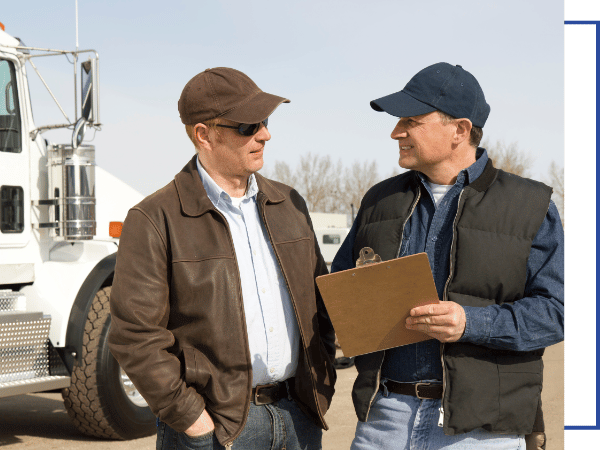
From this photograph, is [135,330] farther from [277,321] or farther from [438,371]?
[438,371]

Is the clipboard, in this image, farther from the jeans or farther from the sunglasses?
the sunglasses

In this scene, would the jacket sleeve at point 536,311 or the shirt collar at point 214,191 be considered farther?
the shirt collar at point 214,191

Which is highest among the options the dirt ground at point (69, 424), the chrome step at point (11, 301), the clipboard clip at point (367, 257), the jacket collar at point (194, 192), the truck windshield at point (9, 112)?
the truck windshield at point (9, 112)

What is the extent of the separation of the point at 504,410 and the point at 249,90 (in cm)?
138

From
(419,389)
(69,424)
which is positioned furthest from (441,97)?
(69,424)

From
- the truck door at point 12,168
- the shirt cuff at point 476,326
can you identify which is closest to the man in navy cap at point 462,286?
the shirt cuff at point 476,326

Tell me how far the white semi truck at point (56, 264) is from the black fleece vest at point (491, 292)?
11.1 feet

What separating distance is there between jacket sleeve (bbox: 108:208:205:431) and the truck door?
3258mm

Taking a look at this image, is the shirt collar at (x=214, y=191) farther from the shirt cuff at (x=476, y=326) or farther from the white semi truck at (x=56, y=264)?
the white semi truck at (x=56, y=264)

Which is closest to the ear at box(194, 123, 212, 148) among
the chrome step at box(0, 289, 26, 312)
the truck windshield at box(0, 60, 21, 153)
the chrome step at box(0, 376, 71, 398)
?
the chrome step at box(0, 376, 71, 398)

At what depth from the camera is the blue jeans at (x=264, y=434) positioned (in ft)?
7.36

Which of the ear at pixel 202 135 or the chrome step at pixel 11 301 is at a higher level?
the ear at pixel 202 135

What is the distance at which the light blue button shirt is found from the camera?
231 cm

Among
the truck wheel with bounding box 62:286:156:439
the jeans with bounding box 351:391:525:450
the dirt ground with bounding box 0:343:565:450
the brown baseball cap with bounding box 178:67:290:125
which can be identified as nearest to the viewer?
the jeans with bounding box 351:391:525:450
